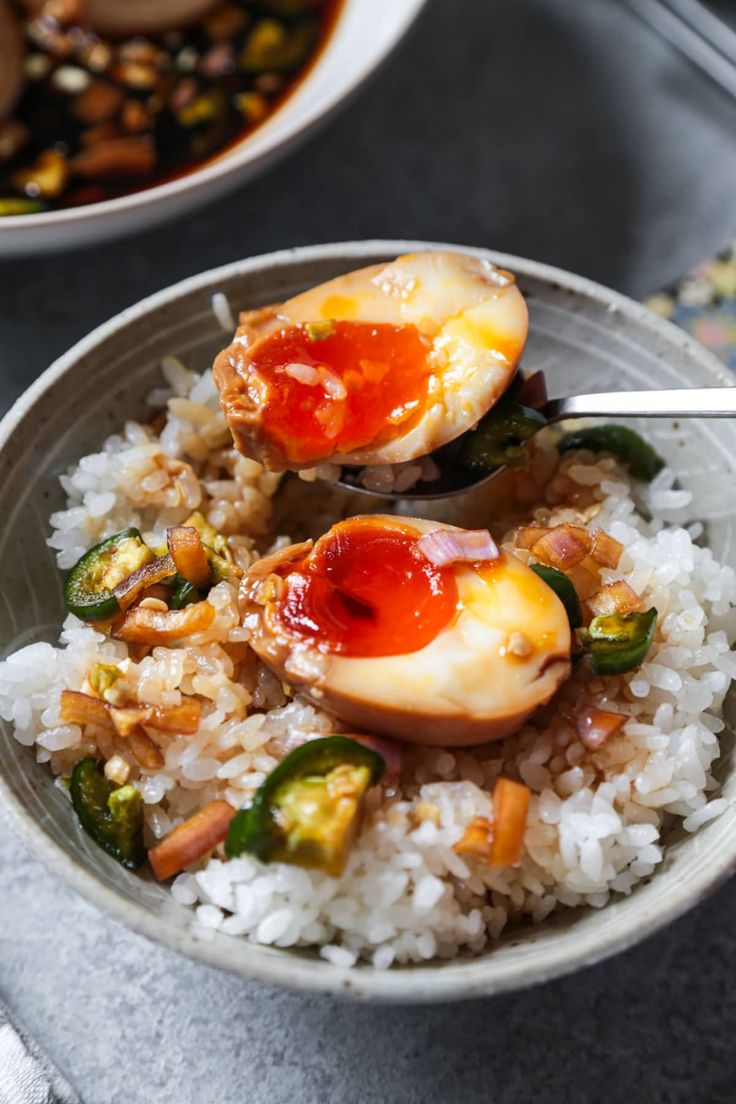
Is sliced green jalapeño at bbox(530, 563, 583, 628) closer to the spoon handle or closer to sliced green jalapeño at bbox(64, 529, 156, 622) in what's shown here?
the spoon handle

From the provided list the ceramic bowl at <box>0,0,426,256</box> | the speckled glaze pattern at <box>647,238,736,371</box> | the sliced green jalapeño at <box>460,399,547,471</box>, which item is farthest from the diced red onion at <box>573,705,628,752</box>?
the ceramic bowl at <box>0,0,426,256</box>

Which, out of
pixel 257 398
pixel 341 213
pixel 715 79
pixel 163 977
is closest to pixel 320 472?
pixel 257 398

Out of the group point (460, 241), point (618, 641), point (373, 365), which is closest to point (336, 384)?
point (373, 365)

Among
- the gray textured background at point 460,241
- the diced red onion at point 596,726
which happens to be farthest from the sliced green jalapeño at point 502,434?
the gray textured background at point 460,241

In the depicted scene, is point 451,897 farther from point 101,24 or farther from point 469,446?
point 101,24

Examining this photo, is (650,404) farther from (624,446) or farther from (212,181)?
(212,181)
